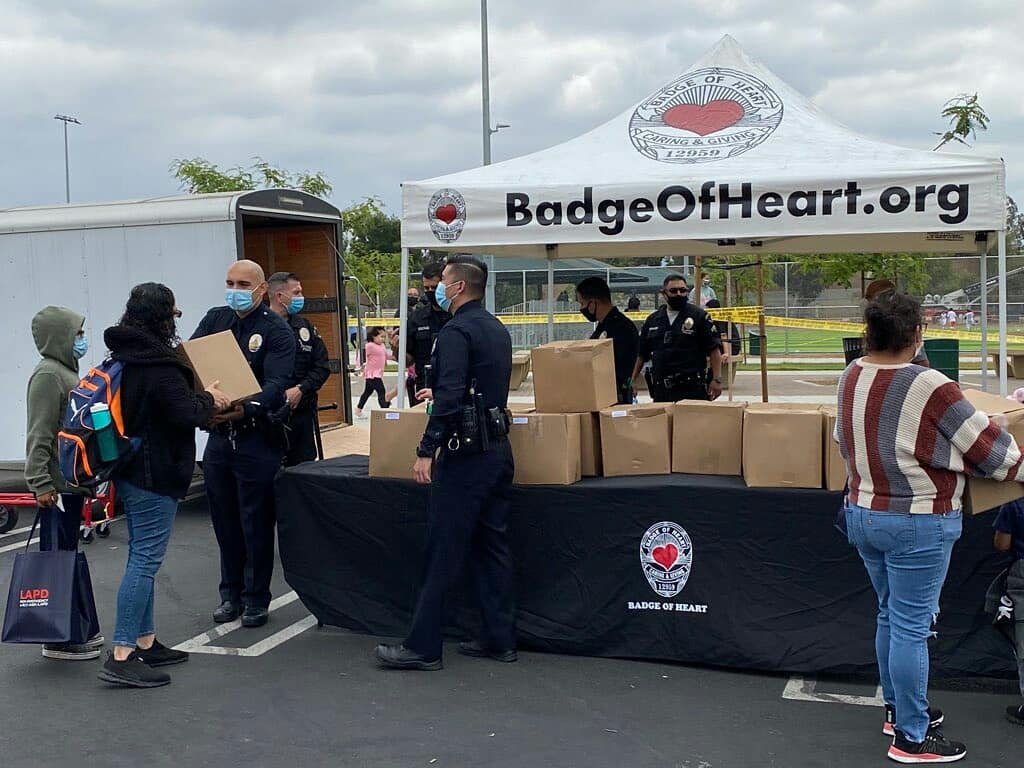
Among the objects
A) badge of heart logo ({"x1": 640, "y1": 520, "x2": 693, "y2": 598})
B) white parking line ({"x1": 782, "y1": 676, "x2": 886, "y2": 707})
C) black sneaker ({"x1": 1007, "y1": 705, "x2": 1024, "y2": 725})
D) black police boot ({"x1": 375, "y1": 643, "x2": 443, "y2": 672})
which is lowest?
white parking line ({"x1": 782, "y1": 676, "x2": 886, "y2": 707})

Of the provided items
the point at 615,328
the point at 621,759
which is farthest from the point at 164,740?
the point at 615,328

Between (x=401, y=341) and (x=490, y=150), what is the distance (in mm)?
15482

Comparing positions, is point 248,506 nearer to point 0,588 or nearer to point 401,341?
point 401,341

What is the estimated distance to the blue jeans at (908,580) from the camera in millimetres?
3527

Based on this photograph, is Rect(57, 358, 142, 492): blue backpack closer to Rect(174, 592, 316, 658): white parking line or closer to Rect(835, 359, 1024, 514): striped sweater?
Rect(174, 592, 316, 658): white parking line

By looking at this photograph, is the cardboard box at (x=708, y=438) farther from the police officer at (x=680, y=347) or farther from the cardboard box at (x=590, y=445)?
the police officer at (x=680, y=347)

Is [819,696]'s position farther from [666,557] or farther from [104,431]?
[104,431]

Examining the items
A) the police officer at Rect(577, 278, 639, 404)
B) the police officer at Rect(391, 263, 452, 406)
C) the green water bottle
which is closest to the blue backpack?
the green water bottle

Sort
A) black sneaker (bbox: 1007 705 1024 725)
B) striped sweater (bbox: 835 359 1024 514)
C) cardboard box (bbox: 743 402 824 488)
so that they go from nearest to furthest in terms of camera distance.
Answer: striped sweater (bbox: 835 359 1024 514) → black sneaker (bbox: 1007 705 1024 725) → cardboard box (bbox: 743 402 824 488)

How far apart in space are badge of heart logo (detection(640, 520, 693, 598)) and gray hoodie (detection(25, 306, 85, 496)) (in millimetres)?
2758

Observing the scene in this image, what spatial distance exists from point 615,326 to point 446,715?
12.1 ft

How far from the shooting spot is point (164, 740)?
4094 millimetres

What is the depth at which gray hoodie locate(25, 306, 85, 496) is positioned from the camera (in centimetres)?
476

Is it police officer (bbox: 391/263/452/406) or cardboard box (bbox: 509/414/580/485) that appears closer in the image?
cardboard box (bbox: 509/414/580/485)
